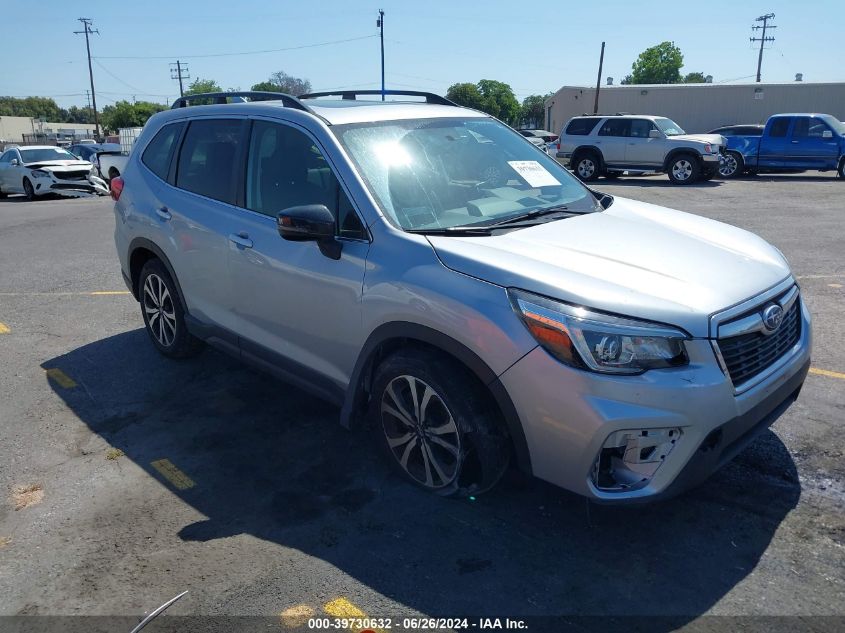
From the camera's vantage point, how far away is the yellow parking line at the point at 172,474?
11.8 ft

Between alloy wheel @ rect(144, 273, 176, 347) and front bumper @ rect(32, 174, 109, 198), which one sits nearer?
alloy wheel @ rect(144, 273, 176, 347)

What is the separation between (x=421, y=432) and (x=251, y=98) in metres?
2.65

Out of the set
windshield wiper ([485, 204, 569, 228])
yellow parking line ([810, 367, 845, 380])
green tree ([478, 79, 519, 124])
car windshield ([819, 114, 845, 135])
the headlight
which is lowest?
yellow parking line ([810, 367, 845, 380])

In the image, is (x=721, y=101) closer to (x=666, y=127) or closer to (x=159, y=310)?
(x=666, y=127)

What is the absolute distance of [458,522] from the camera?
316 cm

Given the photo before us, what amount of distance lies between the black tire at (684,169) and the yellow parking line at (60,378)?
17674 mm

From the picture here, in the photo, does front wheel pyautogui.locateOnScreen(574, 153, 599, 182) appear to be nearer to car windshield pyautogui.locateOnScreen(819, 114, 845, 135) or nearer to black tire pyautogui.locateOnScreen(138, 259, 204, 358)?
car windshield pyautogui.locateOnScreen(819, 114, 845, 135)

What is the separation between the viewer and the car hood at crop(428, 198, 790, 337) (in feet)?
8.95

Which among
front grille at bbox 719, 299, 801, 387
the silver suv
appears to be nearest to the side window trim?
the silver suv

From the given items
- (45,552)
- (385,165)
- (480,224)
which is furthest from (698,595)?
(45,552)

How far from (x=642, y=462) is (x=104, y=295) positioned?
21.0 ft

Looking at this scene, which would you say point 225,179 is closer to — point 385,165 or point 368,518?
point 385,165

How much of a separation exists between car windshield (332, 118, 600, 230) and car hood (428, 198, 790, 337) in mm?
274

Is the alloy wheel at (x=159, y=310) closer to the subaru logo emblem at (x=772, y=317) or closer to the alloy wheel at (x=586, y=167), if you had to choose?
the subaru logo emblem at (x=772, y=317)
